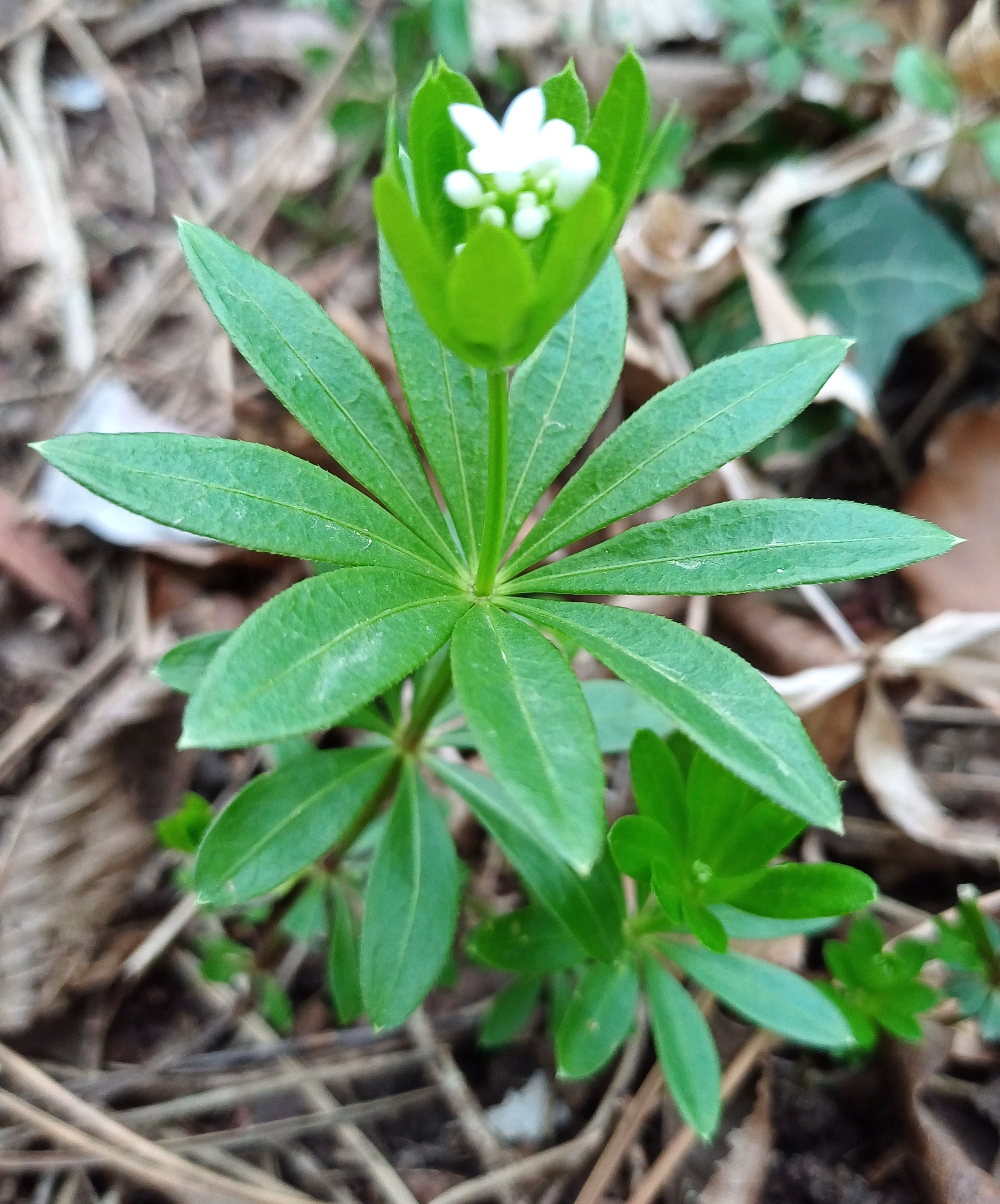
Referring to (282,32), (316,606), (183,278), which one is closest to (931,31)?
(282,32)

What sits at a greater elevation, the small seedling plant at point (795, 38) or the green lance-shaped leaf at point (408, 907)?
the small seedling plant at point (795, 38)

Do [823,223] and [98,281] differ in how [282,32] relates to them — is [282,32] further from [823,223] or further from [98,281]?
[823,223]

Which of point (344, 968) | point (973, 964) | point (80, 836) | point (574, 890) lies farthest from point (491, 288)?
point (80, 836)

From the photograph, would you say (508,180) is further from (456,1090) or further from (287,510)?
(456,1090)

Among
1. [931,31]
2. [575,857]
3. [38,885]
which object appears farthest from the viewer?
[931,31]

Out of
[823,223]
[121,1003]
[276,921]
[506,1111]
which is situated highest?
[823,223]

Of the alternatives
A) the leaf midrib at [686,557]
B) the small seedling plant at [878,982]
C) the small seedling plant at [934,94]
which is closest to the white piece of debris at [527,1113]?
the small seedling plant at [878,982]

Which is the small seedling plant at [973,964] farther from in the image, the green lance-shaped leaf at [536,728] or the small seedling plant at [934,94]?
the small seedling plant at [934,94]

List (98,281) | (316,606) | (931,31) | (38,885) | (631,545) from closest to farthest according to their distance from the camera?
1. (316,606)
2. (631,545)
3. (38,885)
4. (98,281)
5. (931,31)
